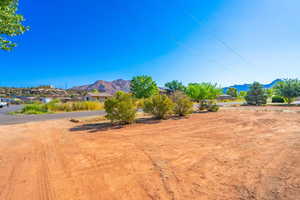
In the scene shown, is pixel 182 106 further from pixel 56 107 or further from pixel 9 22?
pixel 56 107

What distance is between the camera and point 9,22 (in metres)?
3.68

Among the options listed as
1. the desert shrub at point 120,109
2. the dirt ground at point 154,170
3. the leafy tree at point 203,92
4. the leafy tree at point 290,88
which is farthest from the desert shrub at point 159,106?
the leafy tree at point 290,88

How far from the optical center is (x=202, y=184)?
2543 mm

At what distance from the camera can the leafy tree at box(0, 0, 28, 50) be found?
3.51 m

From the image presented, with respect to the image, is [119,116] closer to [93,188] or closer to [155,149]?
[155,149]

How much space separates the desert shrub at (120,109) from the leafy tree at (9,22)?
16.6 ft

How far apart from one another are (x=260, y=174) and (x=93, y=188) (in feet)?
10.9

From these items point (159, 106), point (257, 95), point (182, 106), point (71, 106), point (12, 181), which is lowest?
point (12, 181)

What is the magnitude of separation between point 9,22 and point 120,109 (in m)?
5.67

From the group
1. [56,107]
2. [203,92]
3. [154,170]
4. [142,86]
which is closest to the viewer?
[154,170]

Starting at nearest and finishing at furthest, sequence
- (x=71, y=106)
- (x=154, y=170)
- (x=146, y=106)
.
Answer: (x=154, y=170) < (x=146, y=106) < (x=71, y=106)

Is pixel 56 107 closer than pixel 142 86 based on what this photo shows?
Yes

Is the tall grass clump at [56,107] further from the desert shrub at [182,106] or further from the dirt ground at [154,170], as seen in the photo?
the dirt ground at [154,170]

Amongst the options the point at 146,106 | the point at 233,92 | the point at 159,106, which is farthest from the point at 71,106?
the point at 233,92
